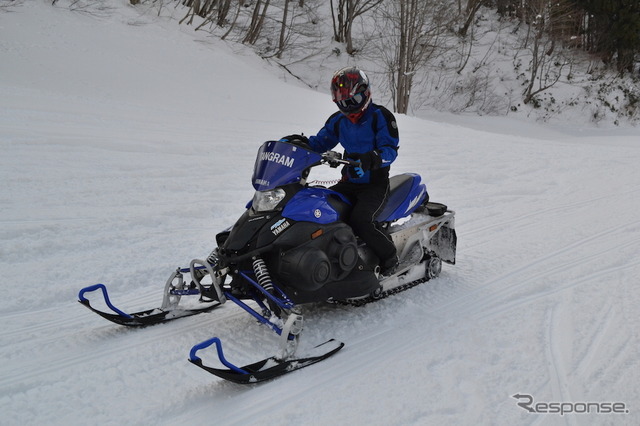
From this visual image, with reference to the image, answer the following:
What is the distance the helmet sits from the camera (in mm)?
4102

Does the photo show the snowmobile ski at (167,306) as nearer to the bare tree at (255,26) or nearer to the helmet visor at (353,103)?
the helmet visor at (353,103)

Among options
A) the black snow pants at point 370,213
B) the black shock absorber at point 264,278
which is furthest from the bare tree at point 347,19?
the black shock absorber at point 264,278

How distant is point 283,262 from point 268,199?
16.5 inches

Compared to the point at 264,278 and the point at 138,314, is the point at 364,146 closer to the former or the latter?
the point at 264,278

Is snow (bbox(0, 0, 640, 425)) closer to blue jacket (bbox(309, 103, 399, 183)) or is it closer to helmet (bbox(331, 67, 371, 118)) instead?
blue jacket (bbox(309, 103, 399, 183))

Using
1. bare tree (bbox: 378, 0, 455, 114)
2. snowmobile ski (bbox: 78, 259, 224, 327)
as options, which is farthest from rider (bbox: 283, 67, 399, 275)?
bare tree (bbox: 378, 0, 455, 114)

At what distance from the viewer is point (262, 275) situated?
11.7 feet

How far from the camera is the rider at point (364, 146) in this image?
4105mm

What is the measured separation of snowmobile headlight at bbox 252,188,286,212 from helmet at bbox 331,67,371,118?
86 cm

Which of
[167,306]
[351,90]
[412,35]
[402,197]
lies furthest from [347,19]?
[167,306]

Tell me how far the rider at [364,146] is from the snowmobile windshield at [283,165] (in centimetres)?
20

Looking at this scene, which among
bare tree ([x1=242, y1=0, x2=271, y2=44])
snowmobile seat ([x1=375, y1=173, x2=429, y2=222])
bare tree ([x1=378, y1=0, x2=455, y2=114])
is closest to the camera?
snowmobile seat ([x1=375, y1=173, x2=429, y2=222])

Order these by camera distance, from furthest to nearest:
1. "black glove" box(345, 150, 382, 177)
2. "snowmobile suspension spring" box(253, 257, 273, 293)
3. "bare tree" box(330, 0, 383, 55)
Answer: "bare tree" box(330, 0, 383, 55)
"black glove" box(345, 150, 382, 177)
"snowmobile suspension spring" box(253, 257, 273, 293)

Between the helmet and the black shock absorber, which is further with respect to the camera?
the helmet
